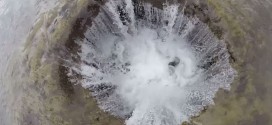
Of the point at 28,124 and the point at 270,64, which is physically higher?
the point at 270,64

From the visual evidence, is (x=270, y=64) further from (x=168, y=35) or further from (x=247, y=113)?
(x=168, y=35)

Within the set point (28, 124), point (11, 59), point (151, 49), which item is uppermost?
point (151, 49)

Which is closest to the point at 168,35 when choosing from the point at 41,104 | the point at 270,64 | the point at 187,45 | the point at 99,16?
the point at 187,45

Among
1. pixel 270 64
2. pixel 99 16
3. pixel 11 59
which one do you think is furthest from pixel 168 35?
pixel 11 59

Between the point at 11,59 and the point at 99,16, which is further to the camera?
the point at 11,59

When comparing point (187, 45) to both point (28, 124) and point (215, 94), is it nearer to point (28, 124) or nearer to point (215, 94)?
point (215, 94)

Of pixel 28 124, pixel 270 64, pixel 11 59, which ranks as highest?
pixel 270 64
